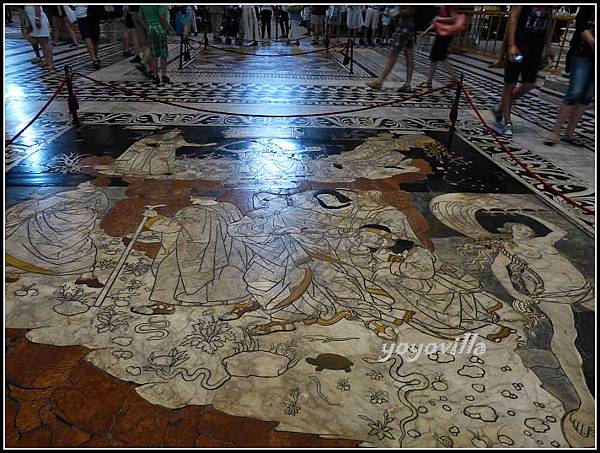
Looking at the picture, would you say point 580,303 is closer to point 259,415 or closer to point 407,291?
point 407,291

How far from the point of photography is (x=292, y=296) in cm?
206

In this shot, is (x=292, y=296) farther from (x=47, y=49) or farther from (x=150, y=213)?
(x=47, y=49)

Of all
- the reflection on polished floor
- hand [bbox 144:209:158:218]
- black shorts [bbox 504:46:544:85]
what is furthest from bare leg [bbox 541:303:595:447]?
black shorts [bbox 504:46:544:85]

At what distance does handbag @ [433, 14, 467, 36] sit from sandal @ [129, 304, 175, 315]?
3666mm

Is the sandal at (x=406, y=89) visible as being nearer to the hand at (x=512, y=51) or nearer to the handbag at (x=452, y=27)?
the handbag at (x=452, y=27)

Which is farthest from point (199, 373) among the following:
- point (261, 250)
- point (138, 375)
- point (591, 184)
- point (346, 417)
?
point (591, 184)

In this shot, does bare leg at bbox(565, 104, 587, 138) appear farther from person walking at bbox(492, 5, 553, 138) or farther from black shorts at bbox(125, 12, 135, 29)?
black shorts at bbox(125, 12, 135, 29)

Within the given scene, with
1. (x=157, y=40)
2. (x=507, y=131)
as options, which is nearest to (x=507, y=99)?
(x=507, y=131)

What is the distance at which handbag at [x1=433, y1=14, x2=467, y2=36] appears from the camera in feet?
13.3

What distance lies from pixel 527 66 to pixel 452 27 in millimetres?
824

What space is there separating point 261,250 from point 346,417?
115 centimetres

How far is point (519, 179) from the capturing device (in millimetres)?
3451

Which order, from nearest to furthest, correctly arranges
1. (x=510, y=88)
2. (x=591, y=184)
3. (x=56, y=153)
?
(x=591, y=184) → (x=56, y=153) → (x=510, y=88)

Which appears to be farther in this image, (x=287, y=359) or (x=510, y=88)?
(x=510, y=88)
